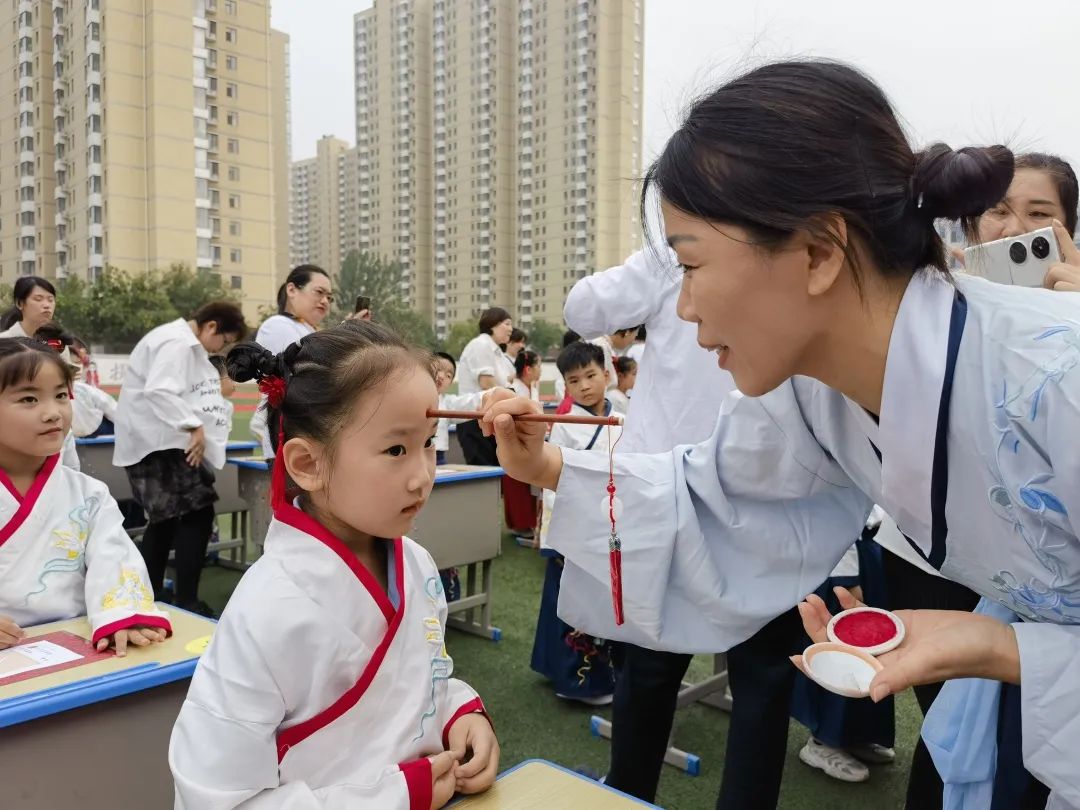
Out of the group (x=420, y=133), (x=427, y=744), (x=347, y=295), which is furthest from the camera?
(x=420, y=133)

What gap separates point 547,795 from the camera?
101 cm

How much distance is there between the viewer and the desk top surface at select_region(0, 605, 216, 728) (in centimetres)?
112

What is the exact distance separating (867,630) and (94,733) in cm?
109

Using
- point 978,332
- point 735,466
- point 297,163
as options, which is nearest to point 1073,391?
point 978,332

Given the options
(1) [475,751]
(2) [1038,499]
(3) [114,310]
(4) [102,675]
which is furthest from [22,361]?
(3) [114,310]

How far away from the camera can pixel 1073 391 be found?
2.53 feet

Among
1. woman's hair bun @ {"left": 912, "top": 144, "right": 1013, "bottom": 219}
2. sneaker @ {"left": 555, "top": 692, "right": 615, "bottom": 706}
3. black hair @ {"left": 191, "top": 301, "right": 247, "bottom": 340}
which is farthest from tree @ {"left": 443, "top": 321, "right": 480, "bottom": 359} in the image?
woman's hair bun @ {"left": 912, "top": 144, "right": 1013, "bottom": 219}

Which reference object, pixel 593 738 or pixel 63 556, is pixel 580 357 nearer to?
pixel 593 738

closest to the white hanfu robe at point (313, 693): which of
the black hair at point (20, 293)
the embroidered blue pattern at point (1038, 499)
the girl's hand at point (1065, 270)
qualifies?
the embroidered blue pattern at point (1038, 499)

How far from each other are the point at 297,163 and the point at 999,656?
202 feet

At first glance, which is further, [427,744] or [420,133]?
[420,133]

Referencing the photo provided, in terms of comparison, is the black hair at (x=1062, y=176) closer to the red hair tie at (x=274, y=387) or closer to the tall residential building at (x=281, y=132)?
the red hair tie at (x=274, y=387)

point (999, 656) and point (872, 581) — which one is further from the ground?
point (999, 656)

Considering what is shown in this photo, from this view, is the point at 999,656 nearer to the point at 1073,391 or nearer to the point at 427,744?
the point at 1073,391
